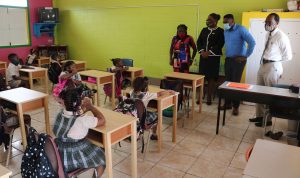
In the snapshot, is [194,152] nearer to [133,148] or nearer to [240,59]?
[133,148]

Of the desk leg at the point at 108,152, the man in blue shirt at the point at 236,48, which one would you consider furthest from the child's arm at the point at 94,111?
the man in blue shirt at the point at 236,48

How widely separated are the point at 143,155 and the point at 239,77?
2.67m

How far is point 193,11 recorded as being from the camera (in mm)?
6203

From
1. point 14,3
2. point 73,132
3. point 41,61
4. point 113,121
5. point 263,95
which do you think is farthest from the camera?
point 14,3

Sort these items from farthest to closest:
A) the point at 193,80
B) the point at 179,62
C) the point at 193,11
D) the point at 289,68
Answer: the point at 193,11, the point at 179,62, the point at 289,68, the point at 193,80

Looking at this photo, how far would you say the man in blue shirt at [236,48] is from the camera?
15.5 feet

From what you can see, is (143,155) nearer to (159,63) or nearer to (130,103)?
(130,103)

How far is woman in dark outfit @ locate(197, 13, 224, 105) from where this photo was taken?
17.1ft

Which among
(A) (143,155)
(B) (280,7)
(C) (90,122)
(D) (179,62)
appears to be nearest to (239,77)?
(D) (179,62)

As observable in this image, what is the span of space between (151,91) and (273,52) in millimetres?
2010

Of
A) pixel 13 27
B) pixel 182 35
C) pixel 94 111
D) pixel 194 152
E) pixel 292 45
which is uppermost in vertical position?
pixel 13 27

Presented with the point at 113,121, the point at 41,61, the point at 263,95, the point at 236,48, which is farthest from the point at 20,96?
the point at 41,61

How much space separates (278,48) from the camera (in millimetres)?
3875

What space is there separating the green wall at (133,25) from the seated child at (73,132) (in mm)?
4617
